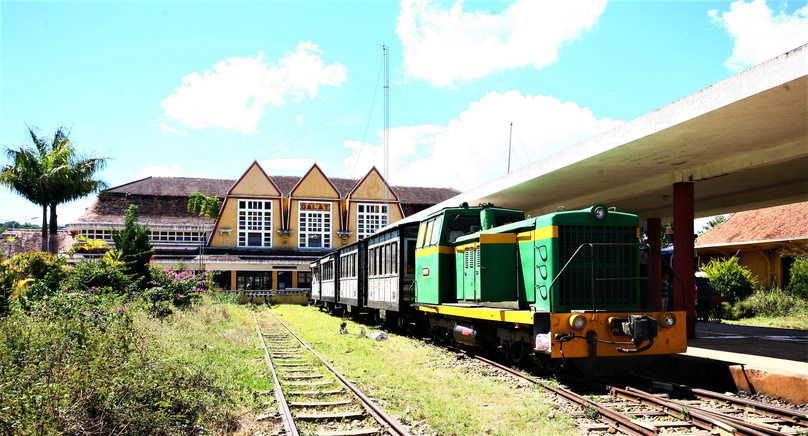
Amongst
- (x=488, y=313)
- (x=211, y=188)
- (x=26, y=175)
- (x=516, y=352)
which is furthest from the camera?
(x=211, y=188)

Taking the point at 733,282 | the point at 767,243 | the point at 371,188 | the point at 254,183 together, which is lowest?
the point at 733,282

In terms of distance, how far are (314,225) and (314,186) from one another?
3.15 metres

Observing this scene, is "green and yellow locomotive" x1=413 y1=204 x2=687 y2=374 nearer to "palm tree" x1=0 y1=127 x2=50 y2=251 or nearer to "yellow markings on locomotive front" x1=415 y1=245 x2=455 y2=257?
"yellow markings on locomotive front" x1=415 y1=245 x2=455 y2=257

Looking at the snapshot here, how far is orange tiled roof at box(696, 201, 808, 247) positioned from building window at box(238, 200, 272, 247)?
30108 millimetres

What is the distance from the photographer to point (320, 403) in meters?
7.29

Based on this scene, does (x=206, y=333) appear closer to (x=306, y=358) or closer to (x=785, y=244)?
(x=306, y=358)

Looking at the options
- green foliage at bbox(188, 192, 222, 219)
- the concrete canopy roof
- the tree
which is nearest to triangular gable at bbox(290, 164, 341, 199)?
green foliage at bbox(188, 192, 222, 219)

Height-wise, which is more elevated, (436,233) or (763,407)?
(436,233)

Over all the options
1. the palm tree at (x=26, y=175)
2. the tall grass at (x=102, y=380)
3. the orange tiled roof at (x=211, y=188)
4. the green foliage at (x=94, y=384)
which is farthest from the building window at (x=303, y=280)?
the green foliage at (x=94, y=384)

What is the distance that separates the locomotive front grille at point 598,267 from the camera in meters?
8.42

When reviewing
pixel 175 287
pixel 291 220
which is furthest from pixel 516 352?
pixel 291 220

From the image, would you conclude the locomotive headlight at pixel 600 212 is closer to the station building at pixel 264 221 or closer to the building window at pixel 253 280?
the station building at pixel 264 221

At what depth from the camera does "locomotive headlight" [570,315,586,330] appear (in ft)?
25.4

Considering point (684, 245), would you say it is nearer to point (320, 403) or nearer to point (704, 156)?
point (704, 156)
